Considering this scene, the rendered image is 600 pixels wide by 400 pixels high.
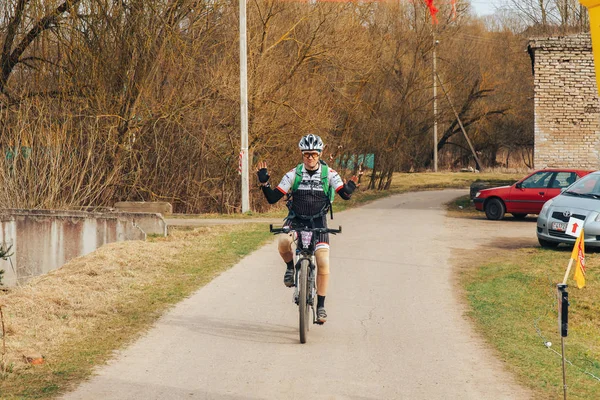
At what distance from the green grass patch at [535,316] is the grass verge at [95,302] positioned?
3.79m

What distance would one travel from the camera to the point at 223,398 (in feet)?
22.8

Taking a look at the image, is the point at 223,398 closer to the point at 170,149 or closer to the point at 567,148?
the point at 170,149

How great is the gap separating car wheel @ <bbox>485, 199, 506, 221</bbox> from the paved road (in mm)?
11002

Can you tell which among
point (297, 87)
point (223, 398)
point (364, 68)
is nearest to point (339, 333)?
point (223, 398)

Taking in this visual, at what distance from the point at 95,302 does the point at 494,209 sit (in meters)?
16.4

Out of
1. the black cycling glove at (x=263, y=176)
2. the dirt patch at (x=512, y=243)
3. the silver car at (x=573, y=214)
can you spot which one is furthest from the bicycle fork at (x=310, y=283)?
the dirt patch at (x=512, y=243)

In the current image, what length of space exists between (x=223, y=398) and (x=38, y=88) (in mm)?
21183

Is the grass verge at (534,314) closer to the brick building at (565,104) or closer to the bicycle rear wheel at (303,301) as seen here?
the bicycle rear wheel at (303,301)

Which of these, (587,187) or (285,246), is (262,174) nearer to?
(285,246)

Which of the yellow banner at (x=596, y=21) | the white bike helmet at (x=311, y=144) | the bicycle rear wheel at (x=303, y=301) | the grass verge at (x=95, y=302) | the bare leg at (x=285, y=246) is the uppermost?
the yellow banner at (x=596, y=21)

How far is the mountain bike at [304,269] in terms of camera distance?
8.89 meters

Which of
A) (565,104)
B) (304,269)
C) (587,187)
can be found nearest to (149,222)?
(587,187)

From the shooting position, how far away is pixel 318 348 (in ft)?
29.0

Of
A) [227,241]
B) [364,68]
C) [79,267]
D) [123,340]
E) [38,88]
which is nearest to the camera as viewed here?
[123,340]
